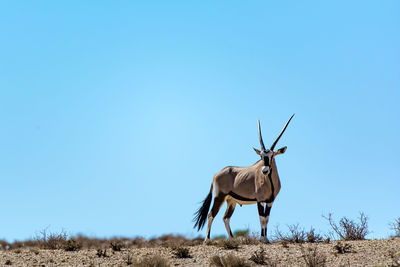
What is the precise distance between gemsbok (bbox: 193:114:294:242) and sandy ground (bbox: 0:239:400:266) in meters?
1.56

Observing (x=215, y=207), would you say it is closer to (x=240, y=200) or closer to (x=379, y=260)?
(x=240, y=200)

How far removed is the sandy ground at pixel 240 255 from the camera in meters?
12.2

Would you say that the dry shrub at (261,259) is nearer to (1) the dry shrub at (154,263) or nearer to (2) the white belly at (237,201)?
(1) the dry shrub at (154,263)

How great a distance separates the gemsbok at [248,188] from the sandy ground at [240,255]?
1.56m

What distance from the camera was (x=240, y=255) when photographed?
12.8m

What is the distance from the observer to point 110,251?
14.4 m

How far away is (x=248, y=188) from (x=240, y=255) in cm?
343

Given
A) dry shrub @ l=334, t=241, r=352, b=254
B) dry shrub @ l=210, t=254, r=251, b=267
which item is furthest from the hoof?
dry shrub @ l=210, t=254, r=251, b=267

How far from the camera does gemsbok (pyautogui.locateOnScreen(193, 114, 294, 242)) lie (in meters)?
15.2

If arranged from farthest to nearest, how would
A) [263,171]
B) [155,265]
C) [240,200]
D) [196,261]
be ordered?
[240,200] < [263,171] < [196,261] < [155,265]

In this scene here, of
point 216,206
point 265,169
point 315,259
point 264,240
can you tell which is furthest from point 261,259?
point 216,206

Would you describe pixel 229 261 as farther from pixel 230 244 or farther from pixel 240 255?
pixel 230 244

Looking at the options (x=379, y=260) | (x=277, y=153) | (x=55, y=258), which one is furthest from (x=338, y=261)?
(x=55, y=258)

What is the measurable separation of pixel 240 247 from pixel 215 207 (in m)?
2.93
